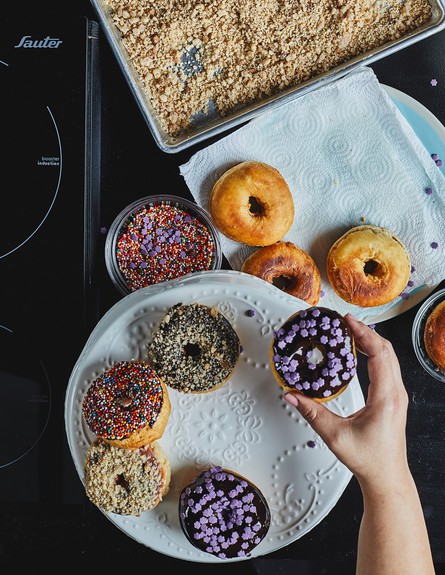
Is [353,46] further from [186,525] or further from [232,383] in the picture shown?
[186,525]

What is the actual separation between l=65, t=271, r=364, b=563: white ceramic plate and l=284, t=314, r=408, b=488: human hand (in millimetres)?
71

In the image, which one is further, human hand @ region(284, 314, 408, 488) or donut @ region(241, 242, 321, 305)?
donut @ region(241, 242, 321, 305)

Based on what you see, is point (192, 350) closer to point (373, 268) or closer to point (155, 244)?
point (155, 244)

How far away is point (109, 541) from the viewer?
1.48m

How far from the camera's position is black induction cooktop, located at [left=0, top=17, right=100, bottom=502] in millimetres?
1343

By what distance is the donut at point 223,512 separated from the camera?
1.18 metres

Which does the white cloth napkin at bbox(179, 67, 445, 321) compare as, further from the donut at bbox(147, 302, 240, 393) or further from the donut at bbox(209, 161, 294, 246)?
the donut at bbox(147, 302, 240, 393)

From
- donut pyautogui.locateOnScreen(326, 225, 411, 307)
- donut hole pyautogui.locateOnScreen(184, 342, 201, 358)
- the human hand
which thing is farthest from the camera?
donut pyautogui.locateOnScreen(326, 225, 411, 307)

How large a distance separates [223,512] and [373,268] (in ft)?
2.02

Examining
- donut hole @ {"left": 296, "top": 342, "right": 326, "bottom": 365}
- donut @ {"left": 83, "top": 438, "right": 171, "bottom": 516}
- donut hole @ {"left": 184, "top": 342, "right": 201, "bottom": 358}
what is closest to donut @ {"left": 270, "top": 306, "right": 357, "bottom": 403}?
donut hole @ {"left": 296, "top": 342, "right": 326, "bottom": 365}

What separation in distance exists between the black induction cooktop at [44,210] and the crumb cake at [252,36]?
0.12 meters

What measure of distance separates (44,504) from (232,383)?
572 millimetres

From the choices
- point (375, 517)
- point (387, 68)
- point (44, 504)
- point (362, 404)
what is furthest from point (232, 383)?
point (387, 68)

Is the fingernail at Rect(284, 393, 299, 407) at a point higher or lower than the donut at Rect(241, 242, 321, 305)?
lower
